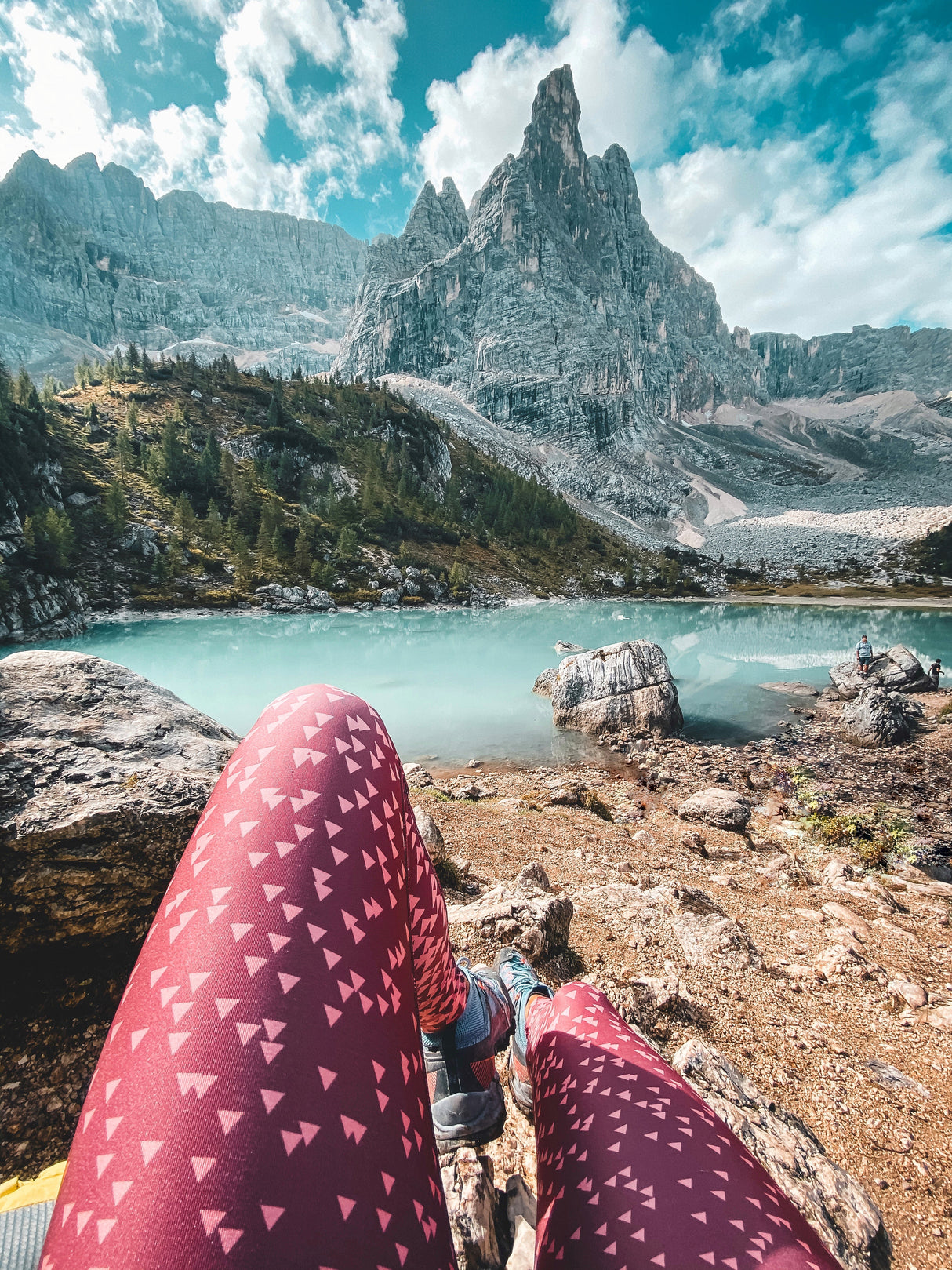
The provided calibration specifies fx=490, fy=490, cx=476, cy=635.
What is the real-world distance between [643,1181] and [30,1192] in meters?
1.39

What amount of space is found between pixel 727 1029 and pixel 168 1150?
2960 mm

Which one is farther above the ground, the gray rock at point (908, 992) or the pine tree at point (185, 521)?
the pine tree at point (185, 521)

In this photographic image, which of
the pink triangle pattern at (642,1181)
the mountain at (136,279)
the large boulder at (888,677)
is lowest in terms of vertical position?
the large boulder at (888,677)

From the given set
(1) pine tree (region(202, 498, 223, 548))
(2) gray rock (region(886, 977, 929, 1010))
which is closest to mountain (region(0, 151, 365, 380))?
(1) pine tree (region(202, 498, 223, 548))

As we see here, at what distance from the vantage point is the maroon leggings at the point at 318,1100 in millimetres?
830

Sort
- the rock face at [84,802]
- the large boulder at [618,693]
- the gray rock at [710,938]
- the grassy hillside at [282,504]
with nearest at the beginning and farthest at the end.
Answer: the rock face at [84,802], the gray rock at [710,938], the large boulder at [618,693], the grassy hillside at [282,504]

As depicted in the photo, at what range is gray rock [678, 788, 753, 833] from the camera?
7203 mm

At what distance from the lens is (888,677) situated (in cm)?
1694

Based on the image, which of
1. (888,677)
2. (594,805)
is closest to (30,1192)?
(594,805)

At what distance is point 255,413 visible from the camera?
6969 centimetres

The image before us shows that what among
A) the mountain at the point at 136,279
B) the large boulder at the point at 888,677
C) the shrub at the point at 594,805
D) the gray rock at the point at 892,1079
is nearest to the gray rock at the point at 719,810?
the shrub at the point at 594,805

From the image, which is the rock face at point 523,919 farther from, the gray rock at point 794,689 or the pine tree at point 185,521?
the pine tree at point 185,521

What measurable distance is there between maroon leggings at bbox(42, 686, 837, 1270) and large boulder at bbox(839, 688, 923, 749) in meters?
14.0

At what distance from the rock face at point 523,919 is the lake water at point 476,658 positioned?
27.7 ft
